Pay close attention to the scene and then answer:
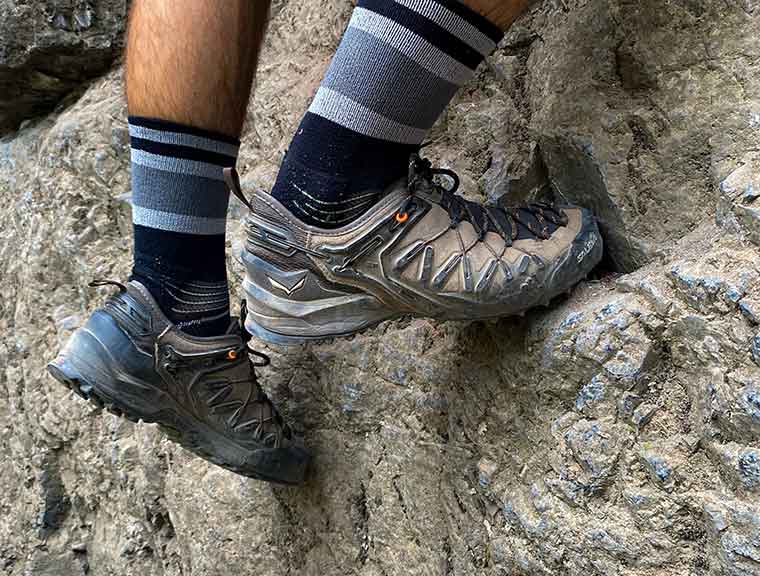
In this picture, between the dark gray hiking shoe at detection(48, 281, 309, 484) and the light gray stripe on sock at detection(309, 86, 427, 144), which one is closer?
the light gray stripe on sock at detection(309, 86, 427, 144)

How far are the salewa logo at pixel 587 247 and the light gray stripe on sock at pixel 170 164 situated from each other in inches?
19.2

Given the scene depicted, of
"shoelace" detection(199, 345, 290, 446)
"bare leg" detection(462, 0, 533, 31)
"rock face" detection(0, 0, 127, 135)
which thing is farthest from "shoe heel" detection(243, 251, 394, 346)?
"rock face" detection(0, 0, 127, 135)

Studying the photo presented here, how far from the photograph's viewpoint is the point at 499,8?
774 millimetres

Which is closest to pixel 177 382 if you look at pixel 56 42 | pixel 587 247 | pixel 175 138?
pixel 175 138

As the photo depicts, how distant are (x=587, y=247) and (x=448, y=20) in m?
0.31

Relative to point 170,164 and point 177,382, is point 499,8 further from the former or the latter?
point 177,382

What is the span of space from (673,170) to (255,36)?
57 centimetres

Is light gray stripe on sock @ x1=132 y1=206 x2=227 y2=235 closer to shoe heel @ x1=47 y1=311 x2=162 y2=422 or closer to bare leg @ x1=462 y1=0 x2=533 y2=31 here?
shoe heel @ x1=47 y1=311 x2=162 y2=422

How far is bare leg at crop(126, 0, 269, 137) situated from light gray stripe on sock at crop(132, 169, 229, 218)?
0.07 m

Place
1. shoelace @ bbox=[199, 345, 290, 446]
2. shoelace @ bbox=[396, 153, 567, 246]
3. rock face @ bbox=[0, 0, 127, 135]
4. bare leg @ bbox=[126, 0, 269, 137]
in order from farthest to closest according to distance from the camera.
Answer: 1. rock face @ bbox=[0, 0, 127, 135]
2. shoelace @ bbox=[199, 345, 290, 446]
3. bare leg @ bbox=[126, 0, 269, 137]
4. shoelace @ bbox=[396, 153, 567, 246]

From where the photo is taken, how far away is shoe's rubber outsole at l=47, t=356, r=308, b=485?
990mm

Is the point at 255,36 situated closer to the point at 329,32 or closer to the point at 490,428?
the point at 329,32

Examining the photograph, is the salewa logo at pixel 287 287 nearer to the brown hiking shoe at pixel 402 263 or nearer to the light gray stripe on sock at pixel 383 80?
the brown hiking shoe at pixel 402 263

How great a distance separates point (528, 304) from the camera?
896mm
